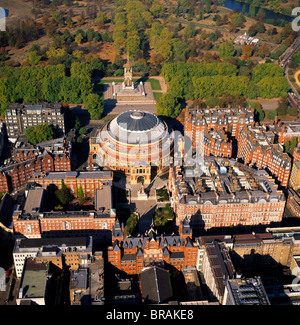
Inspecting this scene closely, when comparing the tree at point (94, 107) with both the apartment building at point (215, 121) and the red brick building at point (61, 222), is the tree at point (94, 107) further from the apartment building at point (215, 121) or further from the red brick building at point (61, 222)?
the red brick building at point (61, 222)

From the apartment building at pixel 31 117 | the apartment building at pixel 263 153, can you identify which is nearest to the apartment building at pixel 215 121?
the apartment building at pixel 263 153

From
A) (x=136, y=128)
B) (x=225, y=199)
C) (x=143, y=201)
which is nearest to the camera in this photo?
(x=225, y=199)

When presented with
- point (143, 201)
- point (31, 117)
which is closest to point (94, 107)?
point (31, 117)

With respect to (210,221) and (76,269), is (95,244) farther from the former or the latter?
(210,221)

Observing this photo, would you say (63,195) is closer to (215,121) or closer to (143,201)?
(143,201)

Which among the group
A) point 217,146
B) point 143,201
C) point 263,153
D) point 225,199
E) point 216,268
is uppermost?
point 225,199

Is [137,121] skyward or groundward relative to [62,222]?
skyward

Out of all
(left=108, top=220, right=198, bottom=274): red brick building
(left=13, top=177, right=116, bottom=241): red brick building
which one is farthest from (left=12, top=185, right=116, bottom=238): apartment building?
(left=108, top=220, right=198, bottom=274): red brick building
